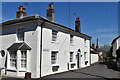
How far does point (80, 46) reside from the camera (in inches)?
820

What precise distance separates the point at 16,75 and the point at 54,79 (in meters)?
Result: 3.87

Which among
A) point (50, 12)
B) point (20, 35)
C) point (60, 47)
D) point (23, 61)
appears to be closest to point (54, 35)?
point (60, 47)

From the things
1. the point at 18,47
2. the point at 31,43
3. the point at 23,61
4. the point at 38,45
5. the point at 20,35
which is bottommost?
the point at 23,61

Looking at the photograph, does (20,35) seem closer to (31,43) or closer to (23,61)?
(31,43)

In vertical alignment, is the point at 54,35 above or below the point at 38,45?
above

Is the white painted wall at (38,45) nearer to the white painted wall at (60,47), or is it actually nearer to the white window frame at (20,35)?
the white painted wall at (60,47)

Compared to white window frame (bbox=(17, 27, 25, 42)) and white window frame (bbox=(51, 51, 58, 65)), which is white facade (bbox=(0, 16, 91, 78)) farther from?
white window frame (bbox=(17, 27, 25, 42))

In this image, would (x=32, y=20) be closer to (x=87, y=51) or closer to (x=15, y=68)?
(x=15, y=68)

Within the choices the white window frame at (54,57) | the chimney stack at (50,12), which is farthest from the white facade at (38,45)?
the chimney stack at (50,12)

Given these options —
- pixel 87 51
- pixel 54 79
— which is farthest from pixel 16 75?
pixel 87 51

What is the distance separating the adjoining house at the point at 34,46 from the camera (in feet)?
39.5

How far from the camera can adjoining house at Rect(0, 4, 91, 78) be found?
1205 cm

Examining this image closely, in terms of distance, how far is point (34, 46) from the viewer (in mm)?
12078

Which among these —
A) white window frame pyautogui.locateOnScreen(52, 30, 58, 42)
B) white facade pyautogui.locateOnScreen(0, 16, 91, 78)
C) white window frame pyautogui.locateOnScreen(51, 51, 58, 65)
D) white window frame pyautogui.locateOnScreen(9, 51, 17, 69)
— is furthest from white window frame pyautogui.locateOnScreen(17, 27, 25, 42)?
white window frame pyautogui.locateOnScreen(51, 51, 58, 65)
